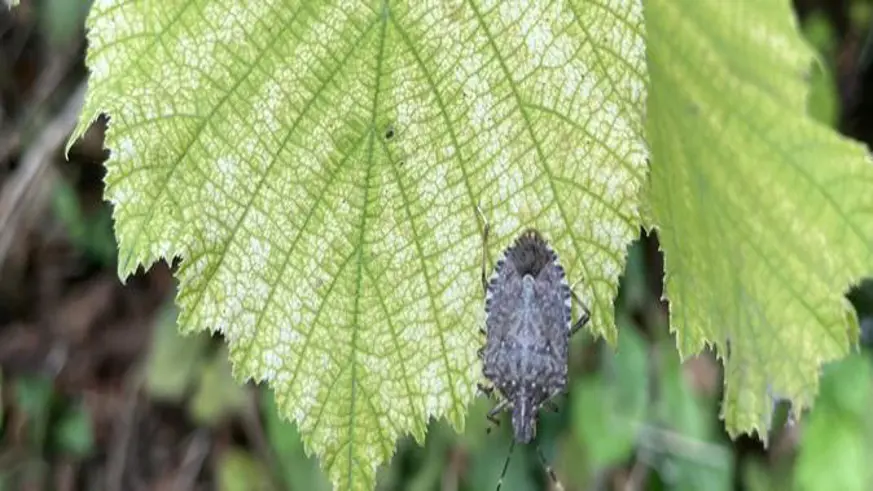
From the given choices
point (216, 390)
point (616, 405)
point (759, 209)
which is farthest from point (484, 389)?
point (216, 390)

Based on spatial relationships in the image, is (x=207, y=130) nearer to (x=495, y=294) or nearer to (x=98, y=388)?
(x=495, y=294)

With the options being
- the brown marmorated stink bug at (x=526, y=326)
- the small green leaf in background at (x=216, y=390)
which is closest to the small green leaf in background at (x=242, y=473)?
the small green leaf in background at (x=216, y=390)

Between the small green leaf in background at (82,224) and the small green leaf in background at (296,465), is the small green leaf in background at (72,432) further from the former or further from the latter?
the small green leaf in background at (296,465)

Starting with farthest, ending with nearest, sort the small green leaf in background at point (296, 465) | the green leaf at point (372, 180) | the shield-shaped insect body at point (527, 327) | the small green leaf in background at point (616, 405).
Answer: the small green leaf in background at point (296, 465), the small green leaf in background at point (616, 405), the shield-shaped insect body at point (527, 327), the green leaf at point (372, 180)

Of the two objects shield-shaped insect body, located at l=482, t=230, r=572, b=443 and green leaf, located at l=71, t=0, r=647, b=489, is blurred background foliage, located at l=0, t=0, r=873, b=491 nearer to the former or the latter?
shield-shaped insect body, located at l=482, t=230, r=572, b=443

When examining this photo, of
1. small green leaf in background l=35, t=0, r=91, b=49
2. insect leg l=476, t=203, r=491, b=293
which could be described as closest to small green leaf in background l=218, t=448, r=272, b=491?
small green leaf in background l=35, t=0, r=91, b=49

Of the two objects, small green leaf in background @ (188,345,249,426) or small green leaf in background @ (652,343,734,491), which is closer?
small green leaf in background @ (652,343,734,491)

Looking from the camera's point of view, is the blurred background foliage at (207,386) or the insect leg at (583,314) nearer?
the insect leg at (583,314)

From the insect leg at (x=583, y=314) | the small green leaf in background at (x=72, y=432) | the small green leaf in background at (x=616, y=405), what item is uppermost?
the insect leg at (x=583, y=314)
